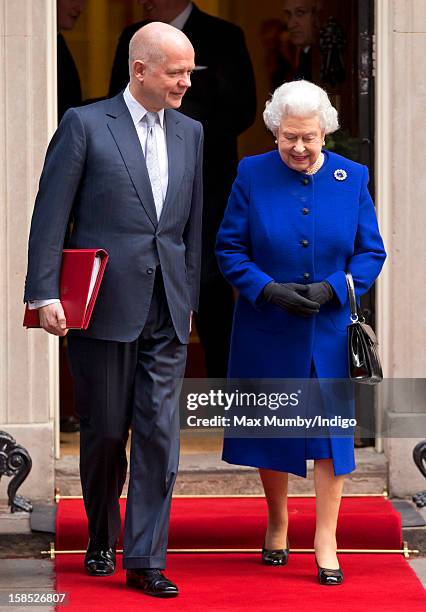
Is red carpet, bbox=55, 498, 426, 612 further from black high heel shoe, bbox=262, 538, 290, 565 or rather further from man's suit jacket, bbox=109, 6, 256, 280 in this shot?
man's suit jacket, bbox=109, 6, 256, 280

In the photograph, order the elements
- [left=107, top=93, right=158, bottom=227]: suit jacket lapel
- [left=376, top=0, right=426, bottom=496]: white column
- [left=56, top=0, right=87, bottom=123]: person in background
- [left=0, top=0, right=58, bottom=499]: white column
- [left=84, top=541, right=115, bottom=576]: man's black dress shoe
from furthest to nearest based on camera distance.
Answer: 1. [left=56, top=0, right=87, bottom=123]: person in background
2. [left=376, top=0, right=426, bottom=496]: white column
3. [left=0, top=0, right=58, bottom=499]: white column
4. [left=84, top=541, right=115, bottom=576]: man's black dress shoe
5. [left=107, top=93, right=158, bottom=227]: suit jacket lapel

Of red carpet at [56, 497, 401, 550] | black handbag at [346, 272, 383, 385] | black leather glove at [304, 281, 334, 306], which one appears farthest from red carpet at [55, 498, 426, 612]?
black leather glove at [304, 281, 334, 306]

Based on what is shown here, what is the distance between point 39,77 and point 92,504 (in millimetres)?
2078

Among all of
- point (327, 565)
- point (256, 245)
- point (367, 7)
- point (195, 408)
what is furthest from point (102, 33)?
point (327, 565)

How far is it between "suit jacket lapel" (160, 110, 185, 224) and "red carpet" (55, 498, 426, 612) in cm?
141

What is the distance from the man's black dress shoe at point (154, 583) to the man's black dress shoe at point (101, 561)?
0.76 feet

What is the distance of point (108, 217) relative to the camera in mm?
5457

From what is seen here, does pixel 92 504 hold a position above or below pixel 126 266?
below

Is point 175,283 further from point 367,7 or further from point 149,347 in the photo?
point 367,7

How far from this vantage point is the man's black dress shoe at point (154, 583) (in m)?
5.50

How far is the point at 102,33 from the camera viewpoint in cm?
900

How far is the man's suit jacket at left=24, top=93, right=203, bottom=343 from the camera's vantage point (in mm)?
5398

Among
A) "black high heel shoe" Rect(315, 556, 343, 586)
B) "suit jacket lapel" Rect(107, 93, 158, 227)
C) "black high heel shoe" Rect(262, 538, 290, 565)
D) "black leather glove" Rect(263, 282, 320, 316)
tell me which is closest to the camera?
"suit jacket lapel" Rect(107, 93, 158, 227)
